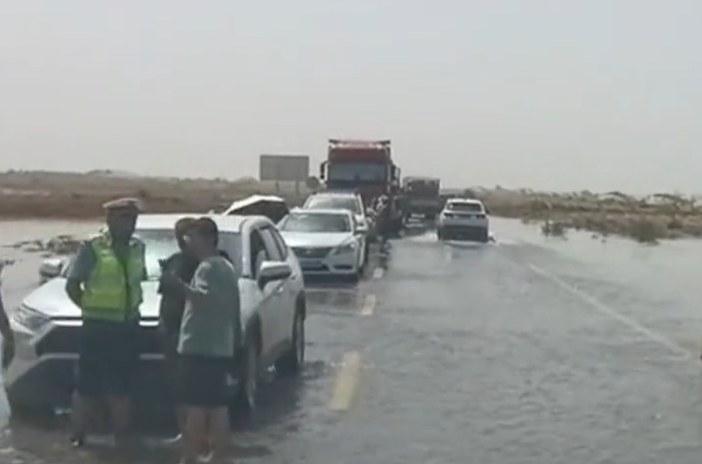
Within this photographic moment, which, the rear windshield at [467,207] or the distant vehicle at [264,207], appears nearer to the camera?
the distant vehicle at [264,207]

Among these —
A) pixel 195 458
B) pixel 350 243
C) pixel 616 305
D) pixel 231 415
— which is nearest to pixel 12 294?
pixel 350 243

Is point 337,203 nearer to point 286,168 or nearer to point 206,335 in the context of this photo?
point 206,335

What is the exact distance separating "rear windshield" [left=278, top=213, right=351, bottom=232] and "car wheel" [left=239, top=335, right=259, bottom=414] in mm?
19292

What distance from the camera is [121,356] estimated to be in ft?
35.5

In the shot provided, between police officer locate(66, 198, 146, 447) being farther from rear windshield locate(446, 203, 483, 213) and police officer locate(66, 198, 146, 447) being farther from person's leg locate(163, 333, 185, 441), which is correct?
rear windshield locate(446, 203, 483, 213)

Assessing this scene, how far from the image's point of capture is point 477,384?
15.2 meters

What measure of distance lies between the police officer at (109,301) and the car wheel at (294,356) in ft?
14.1

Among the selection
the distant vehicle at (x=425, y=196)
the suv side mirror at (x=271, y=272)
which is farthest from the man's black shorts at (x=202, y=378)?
the distant vehicle at (x=425, y=196)

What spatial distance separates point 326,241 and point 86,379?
19734mm

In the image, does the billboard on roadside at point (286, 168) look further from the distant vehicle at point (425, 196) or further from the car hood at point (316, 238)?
the car hood at point (316, 238)

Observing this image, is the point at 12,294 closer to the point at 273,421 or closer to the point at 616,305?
the point at 616,305

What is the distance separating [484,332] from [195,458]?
11.1 metres

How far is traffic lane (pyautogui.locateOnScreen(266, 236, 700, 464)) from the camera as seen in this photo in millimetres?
11398

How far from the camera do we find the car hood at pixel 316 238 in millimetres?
30234
